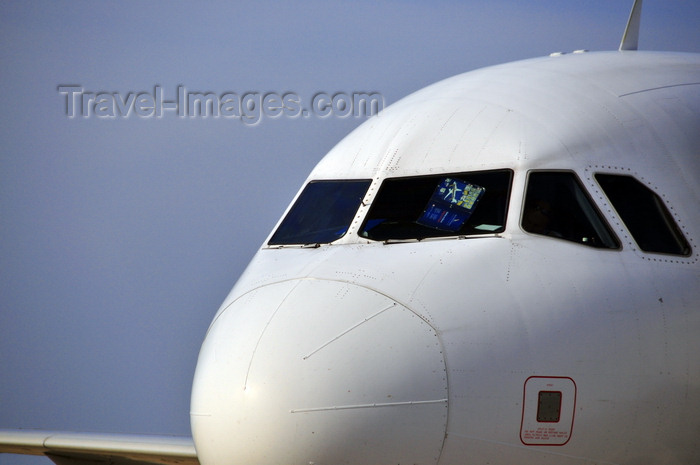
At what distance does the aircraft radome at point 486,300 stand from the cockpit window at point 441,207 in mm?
18

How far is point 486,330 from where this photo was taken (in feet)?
29.1

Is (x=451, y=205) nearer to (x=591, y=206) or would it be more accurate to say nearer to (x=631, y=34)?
(x=591, y=206)

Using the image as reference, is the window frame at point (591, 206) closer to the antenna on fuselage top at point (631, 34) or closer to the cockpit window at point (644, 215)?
the cockpit window at point (644, 215)

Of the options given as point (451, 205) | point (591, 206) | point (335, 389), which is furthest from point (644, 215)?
point (335, 389)

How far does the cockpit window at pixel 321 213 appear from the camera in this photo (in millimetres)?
10359

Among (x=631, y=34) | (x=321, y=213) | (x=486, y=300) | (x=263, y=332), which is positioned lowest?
(x=263, y=332)

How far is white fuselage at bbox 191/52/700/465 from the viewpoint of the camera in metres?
8.57

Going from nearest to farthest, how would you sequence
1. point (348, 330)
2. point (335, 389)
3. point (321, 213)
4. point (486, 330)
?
point (335, 389) → point (348, 330) → point (486, 330) → point (321, 213)

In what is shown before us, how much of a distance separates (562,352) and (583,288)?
0.60 meters

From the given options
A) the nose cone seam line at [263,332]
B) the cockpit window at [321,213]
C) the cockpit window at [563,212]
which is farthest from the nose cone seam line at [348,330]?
the cockpit window at [563,212]

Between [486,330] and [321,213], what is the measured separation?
251 centimetres

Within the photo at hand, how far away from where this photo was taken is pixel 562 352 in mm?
9008

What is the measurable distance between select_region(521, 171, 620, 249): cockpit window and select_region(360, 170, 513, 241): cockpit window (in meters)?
0.24

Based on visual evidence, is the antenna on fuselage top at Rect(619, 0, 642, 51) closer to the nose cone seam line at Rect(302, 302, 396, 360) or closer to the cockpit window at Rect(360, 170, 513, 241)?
the cockpit window at Rect(360, 170, 513, 241)
